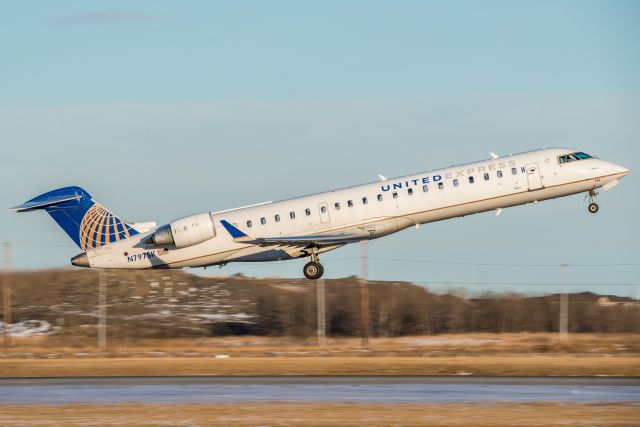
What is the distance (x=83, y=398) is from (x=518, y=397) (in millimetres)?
11204

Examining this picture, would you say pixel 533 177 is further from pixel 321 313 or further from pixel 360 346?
pixel 321 313

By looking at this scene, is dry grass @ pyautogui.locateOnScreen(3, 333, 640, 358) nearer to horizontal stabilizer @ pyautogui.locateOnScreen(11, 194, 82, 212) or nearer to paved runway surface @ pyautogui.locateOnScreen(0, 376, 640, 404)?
horizontal stabilizer @ pyautogui.locateOnScreen(11, 194, 82, 212)

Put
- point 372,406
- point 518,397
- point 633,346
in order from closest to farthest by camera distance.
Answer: point 372,406
point 518,397
point 633,346

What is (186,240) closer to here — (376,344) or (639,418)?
(376,344)

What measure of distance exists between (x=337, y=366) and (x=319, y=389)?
7.27m

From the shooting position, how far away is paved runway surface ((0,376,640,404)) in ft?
95.4

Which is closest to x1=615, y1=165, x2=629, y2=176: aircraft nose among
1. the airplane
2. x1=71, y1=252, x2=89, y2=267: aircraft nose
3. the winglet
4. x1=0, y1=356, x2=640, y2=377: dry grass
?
the airplane

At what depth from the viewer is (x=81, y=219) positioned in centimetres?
4578

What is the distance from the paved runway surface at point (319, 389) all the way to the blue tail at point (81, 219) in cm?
1086

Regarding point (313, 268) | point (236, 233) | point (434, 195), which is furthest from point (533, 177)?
point (236, 233)

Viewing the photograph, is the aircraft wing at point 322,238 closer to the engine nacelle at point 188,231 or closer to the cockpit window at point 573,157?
the engine nacelle at point 188,231

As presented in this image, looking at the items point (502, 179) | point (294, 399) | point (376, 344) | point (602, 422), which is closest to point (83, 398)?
point (294, 399)

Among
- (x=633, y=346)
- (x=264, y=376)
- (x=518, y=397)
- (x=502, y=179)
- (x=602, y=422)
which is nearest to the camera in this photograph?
(x=602, y=422)

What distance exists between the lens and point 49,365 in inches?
1608
